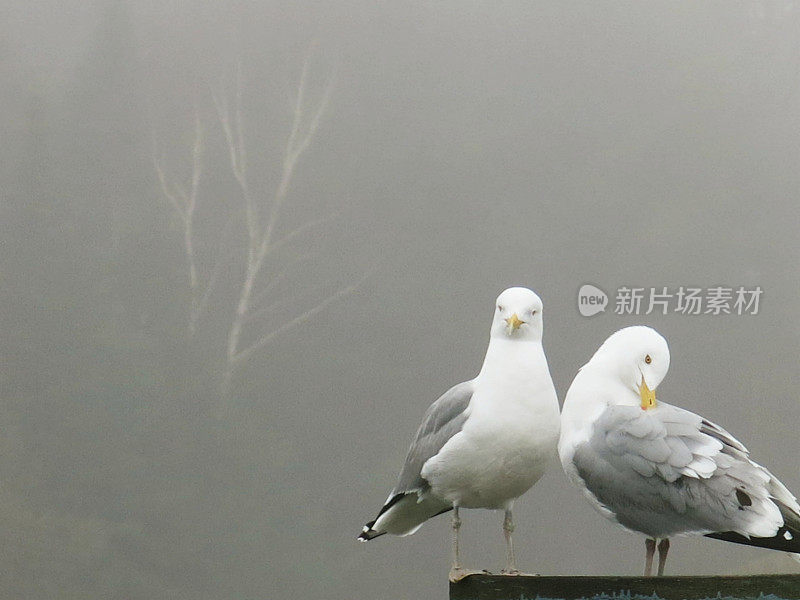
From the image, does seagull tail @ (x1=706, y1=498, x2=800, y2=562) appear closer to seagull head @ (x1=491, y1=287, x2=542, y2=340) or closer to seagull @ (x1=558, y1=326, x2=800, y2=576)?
seagull @ (x1=558, y1=326, x2=800, y2=576)

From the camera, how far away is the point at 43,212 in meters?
2.42

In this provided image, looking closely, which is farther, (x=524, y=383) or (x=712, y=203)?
(x=712, y=203)

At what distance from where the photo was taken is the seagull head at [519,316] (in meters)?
1.38

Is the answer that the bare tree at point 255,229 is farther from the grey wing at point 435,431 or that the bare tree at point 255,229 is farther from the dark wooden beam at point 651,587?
the dark wooden beam at point 651,587

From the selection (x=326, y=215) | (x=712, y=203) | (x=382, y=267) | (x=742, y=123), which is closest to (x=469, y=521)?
(x=382, y=267)

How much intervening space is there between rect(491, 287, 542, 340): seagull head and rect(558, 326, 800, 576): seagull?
105 millimetres

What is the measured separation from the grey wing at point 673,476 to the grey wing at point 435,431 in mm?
188

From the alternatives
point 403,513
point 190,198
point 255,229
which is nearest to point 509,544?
point 403,513

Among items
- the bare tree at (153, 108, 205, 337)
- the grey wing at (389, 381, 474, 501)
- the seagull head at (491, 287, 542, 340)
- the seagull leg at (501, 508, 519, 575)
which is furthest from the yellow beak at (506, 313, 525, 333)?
the bare tree at (153, 108, 205, 337)

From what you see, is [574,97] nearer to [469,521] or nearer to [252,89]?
→ [252,89]

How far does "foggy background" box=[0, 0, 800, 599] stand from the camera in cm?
238

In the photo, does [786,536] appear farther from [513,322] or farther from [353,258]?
[353,258]

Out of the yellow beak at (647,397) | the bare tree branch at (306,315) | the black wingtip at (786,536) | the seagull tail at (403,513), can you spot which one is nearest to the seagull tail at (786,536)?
the black wingtip at (786,536)

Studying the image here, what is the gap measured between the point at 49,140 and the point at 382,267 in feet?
3.02
